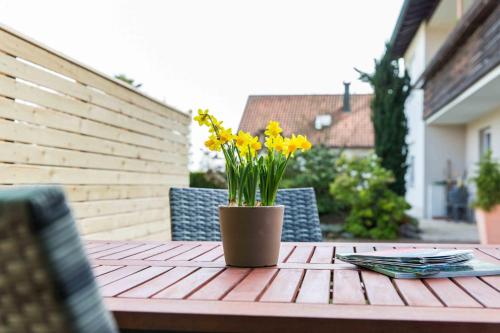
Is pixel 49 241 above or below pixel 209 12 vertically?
below

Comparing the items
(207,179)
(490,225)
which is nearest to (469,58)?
(490,225)

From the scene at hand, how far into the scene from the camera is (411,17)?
12711 millimetres

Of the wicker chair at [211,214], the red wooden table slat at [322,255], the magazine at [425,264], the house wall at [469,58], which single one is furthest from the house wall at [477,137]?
the magazine at [425,264]

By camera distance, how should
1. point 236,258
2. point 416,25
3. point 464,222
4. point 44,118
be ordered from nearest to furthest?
point 236,258
point 44,118
point 464,222
point 416,25

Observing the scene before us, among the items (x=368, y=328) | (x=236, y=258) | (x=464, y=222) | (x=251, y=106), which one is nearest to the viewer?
(x=368, y=328)

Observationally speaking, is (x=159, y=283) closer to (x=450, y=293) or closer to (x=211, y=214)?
(x=450, y=293)

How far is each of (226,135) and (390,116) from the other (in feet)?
32.4

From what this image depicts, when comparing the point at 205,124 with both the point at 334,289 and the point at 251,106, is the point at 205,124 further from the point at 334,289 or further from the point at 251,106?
the point at 251,106

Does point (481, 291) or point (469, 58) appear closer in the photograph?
point (481, 291)

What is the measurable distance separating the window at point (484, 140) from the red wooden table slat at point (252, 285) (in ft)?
32.7

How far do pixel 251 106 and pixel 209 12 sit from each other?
1208cm

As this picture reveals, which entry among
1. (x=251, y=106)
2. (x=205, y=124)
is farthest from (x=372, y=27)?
(x=205, y=124)

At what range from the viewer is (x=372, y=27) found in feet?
42.8

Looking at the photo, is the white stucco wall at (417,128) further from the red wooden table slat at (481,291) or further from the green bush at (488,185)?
the red wooden table slat at (481,291)
